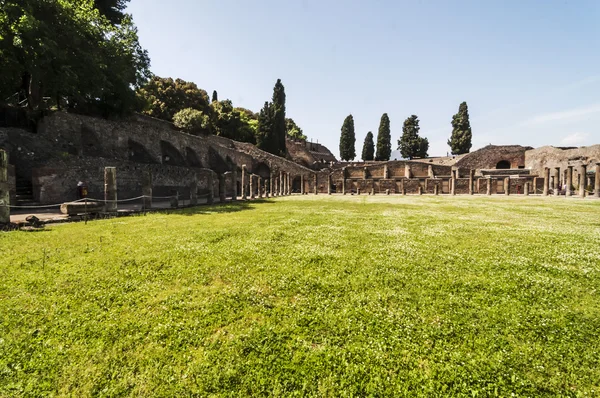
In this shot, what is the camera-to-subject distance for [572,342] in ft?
11.2

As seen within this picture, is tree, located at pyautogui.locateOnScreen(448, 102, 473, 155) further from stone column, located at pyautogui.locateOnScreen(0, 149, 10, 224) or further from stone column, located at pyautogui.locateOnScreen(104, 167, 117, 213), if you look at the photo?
stone column, located at pyautogui.locateOnScreen(0, 149, 10, 224)

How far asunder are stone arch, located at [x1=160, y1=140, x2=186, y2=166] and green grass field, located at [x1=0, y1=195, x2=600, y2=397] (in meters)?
27.8

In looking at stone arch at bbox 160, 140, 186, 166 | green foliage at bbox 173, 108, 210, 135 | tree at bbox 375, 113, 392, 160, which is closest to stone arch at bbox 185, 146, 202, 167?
stone arch at bbox 160, 140, 186, 166

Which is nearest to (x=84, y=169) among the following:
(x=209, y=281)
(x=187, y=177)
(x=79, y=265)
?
(x=187, y=177)

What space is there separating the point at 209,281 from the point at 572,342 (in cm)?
554

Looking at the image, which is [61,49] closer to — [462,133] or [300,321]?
[300,321]

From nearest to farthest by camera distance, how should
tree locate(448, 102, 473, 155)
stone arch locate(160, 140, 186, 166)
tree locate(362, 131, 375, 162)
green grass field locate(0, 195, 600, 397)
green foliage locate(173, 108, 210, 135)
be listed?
green grass field locate(0, 195, 600, 397) < stone arch locate(160, 140, 186, 166) < green foliage locate(173, 108, 210, 135) < tree locate(448, 102, 473, 155) < tree locate(362, 131, 375, 162)

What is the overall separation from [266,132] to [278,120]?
400 centimetres

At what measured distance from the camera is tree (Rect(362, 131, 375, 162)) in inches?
2923

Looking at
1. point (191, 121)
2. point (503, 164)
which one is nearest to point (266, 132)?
point (191, 121)

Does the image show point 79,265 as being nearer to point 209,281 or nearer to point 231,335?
point 209,281

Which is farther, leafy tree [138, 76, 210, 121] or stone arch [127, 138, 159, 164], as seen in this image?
leafy tree [138, 76, 210, 121]

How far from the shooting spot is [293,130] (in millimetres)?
76625

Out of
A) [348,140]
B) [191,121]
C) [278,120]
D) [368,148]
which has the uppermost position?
[278,120]
